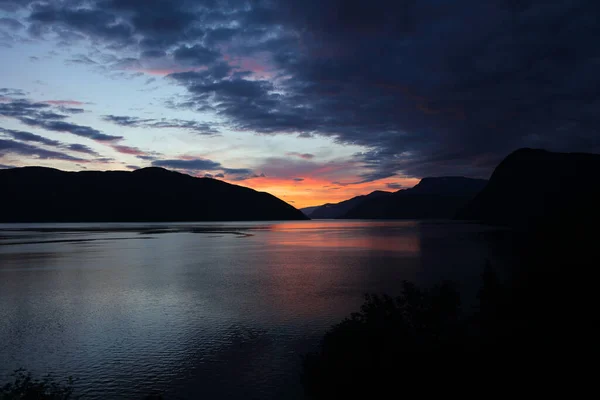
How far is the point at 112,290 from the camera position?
36.2 metres

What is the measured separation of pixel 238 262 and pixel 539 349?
48.1 metres

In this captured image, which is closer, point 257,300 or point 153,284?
point 257,300

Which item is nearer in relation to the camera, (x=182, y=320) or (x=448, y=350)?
(x=448, y=350)

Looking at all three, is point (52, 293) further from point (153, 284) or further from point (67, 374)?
point (67, 374)

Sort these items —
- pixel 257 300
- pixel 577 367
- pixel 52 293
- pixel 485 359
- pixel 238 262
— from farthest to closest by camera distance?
pixel 238 262 → pixel 52 293 → pixel 257 300 → pixel 485 359 → pixel 577 367

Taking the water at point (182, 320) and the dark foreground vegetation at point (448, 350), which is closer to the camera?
the dark foreground vegetation at point (448, 350)

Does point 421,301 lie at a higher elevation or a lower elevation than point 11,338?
higher

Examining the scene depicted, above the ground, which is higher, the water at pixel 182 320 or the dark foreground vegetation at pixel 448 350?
the dark foreground vegetation at pixel 448 350

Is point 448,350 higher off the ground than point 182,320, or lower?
higher

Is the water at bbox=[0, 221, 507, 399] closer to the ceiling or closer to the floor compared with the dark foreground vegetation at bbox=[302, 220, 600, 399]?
closer to the floor

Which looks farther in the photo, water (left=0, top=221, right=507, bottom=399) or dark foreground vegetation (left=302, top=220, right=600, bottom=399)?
water (left=0, top=221, right=507, bottom=399)

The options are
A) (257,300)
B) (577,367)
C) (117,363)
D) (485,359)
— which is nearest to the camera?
(577,367)

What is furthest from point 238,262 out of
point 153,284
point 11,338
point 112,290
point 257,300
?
point 11,338

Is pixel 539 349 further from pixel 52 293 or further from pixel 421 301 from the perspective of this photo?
pixel 52 293
